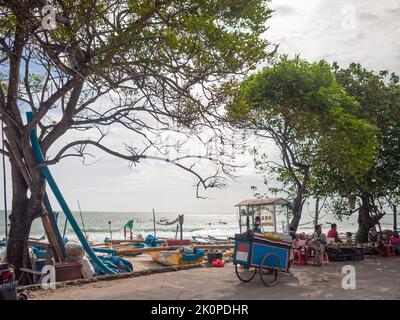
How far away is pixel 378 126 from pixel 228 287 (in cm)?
1663

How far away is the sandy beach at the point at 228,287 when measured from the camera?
29.5 feet

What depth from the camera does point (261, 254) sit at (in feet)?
34.9

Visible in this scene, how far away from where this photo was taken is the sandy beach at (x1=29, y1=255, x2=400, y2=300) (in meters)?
9.00

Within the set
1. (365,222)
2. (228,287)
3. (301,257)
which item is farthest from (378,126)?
(228,287)

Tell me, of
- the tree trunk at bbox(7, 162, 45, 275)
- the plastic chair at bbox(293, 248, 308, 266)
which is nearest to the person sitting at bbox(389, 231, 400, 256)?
the plastic chair at bbox(293, 248, 308, 266)

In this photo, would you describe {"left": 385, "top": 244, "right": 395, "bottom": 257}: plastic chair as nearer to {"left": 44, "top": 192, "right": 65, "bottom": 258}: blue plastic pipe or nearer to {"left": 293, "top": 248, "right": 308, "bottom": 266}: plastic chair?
{"left": 293, "top": 248, "right": 308, "bottom": 266}: plastic chair

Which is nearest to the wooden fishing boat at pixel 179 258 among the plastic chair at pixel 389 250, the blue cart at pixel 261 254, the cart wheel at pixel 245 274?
the cart wheel at pixel 245 274

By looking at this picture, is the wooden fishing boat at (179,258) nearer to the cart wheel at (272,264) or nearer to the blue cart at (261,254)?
the blue cart at (261,254)

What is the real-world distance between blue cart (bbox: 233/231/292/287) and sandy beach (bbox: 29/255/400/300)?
0.44 m

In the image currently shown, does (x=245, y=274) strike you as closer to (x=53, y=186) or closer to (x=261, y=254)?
(x=261, y=254)

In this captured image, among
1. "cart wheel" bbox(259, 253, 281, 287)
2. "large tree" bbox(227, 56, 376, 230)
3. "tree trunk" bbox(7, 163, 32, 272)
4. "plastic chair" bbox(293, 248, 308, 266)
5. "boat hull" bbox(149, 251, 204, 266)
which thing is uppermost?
"large tree" bbox(227, 56, 376, 230)
